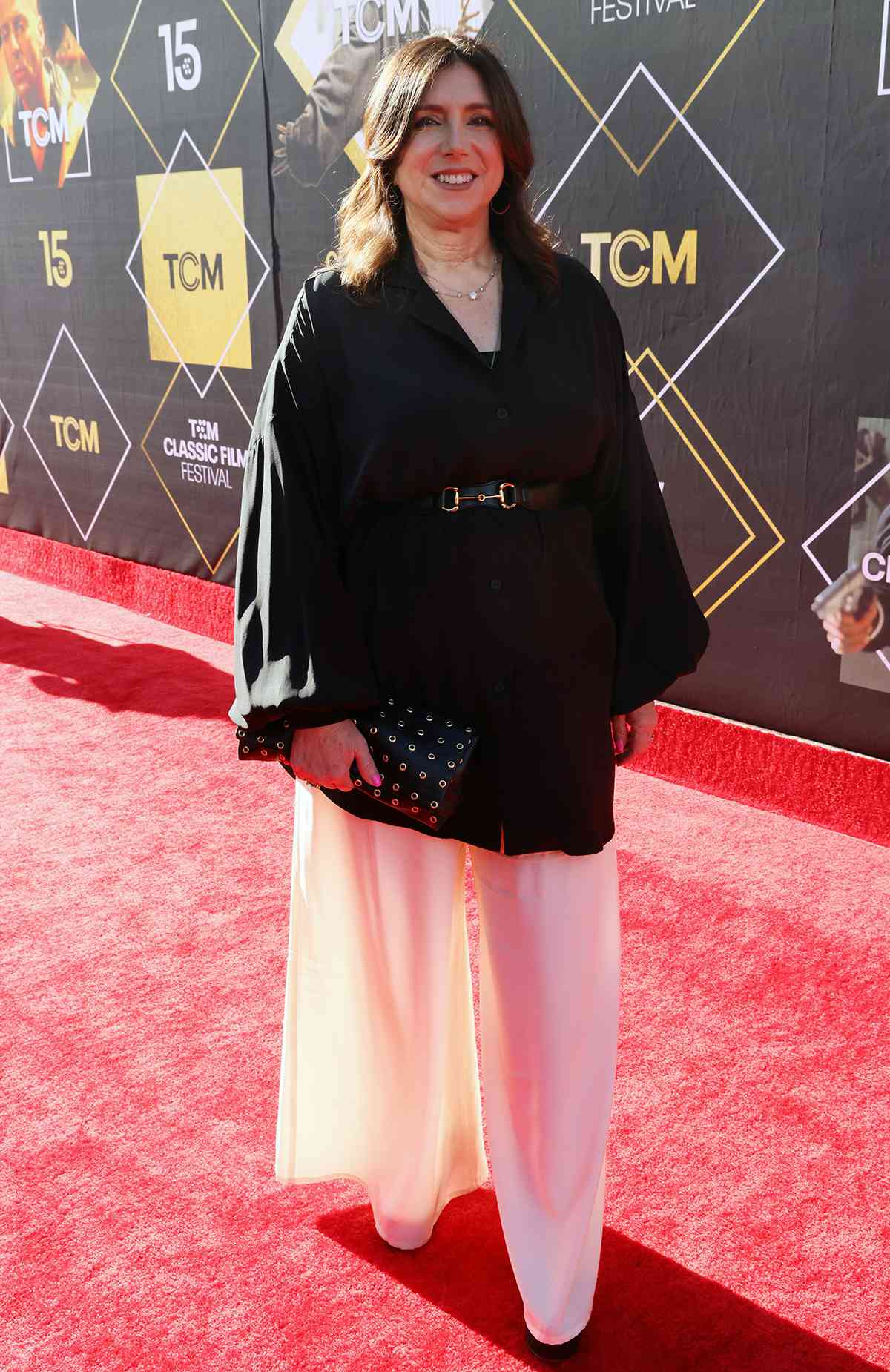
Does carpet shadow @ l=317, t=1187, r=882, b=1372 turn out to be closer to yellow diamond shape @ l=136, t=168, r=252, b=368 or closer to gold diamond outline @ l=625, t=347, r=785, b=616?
gold diamond outline @ l=625, t=347, r=785, b=616

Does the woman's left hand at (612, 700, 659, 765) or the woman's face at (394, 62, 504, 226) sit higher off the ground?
the woman's face at (394, 62, 504, 226)

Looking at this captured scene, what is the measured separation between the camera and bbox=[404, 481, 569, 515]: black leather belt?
62.8 inches

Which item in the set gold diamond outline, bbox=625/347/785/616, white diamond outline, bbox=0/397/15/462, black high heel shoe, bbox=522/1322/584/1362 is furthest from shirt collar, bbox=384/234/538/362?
white diamond outline, bbox=0/397/15/462

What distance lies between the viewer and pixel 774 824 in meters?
3.21

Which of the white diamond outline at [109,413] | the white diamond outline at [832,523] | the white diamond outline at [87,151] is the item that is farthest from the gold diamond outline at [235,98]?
the white diamond outline at [832,523]

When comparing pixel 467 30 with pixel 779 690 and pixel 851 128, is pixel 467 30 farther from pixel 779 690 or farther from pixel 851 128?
pixel 779 690

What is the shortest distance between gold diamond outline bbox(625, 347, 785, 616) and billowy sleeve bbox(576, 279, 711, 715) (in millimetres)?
1507

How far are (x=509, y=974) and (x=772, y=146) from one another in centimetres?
207

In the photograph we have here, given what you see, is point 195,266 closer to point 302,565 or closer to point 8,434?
point 8,434

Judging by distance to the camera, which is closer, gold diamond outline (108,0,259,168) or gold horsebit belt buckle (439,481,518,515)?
gold horsebit belt buckle (439,481,518,515)

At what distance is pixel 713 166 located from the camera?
10.1 ft

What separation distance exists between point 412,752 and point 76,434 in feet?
14.4

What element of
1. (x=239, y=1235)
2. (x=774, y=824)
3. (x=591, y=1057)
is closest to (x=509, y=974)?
(x=591, y=1057)

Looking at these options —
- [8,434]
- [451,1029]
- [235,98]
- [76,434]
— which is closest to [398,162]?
[451,1029]
